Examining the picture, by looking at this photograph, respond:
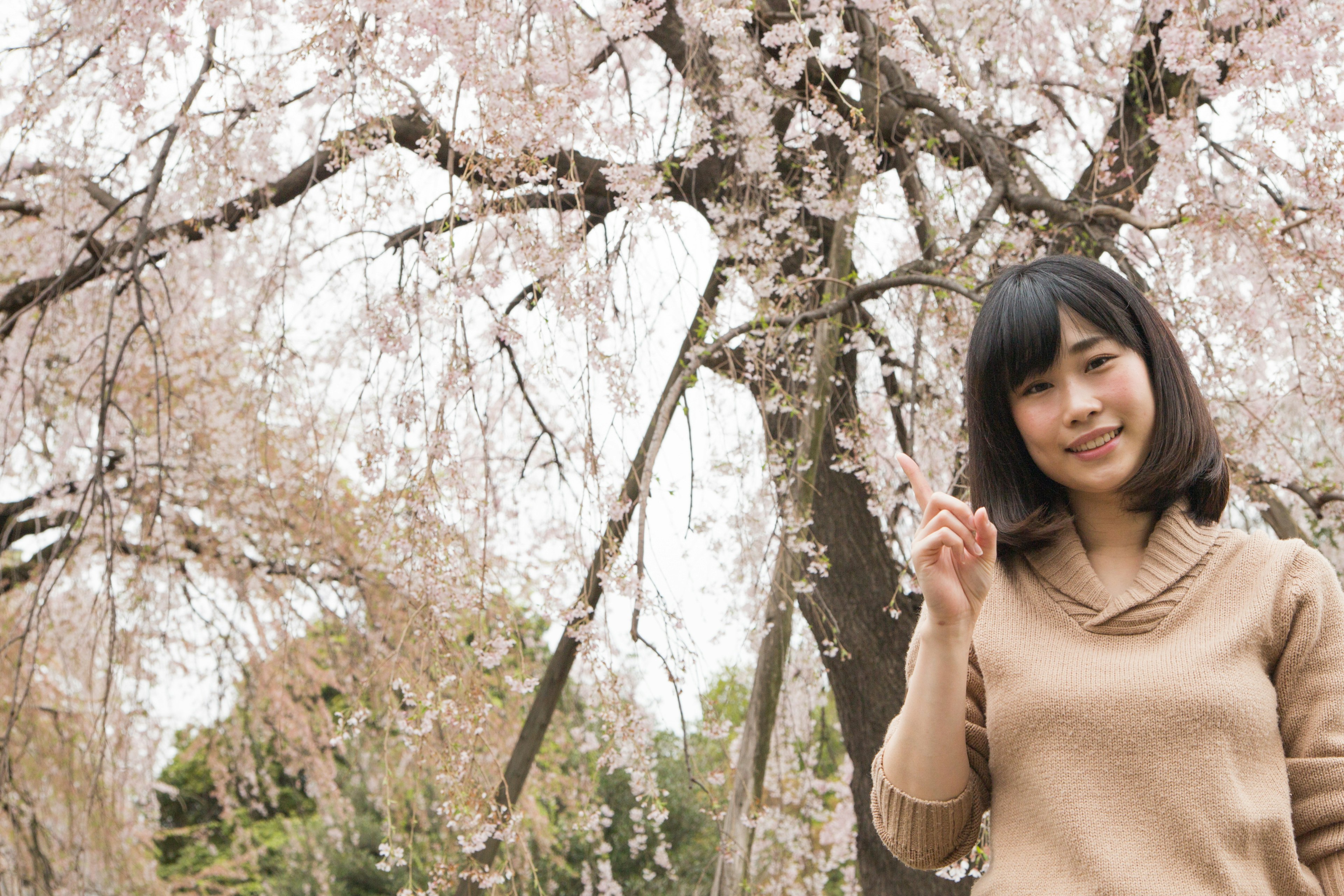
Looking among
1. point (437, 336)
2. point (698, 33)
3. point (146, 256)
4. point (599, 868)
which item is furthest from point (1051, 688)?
point (599, 868)

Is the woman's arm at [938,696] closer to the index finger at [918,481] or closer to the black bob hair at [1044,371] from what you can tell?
the index finger at [918,481]

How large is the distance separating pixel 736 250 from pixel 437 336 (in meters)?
1.27

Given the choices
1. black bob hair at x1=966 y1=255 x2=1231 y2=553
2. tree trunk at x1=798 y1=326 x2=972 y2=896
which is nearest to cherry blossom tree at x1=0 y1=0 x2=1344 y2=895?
tree trunk at x1=798 y1=326 x2=972 y2=896

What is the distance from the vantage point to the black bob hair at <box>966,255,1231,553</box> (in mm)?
1156

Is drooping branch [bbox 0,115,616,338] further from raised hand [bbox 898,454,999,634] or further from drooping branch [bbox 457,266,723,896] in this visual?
raised hand [bbox 898,454,999,634]

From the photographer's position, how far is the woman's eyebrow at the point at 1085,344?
1.15 metres

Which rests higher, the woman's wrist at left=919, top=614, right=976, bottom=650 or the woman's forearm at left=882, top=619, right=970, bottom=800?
the woman's wrist at left=919, top=614, right=976, bottom=650

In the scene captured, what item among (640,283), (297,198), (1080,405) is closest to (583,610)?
(640,283)

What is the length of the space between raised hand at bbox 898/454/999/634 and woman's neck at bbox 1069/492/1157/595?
0.45 ft

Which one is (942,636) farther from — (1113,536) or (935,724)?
(1113,536)

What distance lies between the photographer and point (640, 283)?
2840 millimetres

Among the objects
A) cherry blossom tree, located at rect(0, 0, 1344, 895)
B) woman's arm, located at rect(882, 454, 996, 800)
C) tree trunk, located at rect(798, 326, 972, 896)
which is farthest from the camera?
tree trunk, located at rect(798, 326, 972, 896)

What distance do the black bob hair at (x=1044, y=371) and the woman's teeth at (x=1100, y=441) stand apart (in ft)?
0.14

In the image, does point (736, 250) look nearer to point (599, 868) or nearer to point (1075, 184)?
point (1075, 184)
